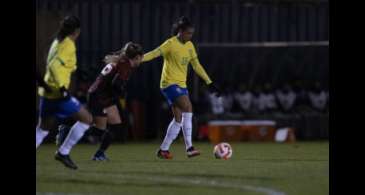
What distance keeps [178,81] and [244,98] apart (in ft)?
35.7

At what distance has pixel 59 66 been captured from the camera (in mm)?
12625

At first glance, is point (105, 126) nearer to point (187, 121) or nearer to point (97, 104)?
point (97, 104)

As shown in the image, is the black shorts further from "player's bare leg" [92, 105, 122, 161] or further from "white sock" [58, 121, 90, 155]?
"white sock" [58, 121, 90, 155]

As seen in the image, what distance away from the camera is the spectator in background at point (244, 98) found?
26.5 m

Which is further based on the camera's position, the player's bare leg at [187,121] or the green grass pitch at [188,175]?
the player's bare leg at [187,121]

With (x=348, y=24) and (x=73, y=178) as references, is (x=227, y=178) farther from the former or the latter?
(x=348, y=24)

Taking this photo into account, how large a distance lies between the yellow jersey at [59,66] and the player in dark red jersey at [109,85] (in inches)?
87.0

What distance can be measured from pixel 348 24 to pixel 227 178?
3392 millimetres

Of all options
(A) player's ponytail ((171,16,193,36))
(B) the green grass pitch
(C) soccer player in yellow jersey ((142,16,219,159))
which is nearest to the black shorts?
(B) the green grass pitch

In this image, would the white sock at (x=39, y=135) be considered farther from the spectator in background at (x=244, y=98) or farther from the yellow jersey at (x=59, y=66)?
the spectator in background at (x=244, y=98)

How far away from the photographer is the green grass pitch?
10.7 m

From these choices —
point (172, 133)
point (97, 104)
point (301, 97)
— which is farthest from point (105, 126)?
point (301, 97)

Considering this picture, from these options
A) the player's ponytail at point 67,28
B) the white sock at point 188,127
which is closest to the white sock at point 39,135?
the player's ponytail at point 67,28
